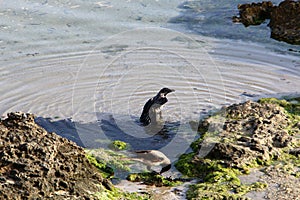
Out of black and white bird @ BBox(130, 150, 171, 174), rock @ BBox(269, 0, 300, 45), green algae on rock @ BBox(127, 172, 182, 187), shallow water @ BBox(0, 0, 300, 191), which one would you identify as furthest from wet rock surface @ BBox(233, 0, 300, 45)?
green algae on rock @ BBox(127, 172, 182, 187)

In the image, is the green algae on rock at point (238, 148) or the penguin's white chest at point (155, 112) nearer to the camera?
the green algae on rock at point (238, 148)

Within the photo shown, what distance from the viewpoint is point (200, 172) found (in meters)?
6.81

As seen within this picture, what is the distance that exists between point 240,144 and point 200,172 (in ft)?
2.35

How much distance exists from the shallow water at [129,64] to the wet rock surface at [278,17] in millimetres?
260

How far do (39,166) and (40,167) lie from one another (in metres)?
0.01

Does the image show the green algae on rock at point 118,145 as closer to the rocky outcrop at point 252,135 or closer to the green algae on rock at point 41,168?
the rocky outcrop at point 252,135

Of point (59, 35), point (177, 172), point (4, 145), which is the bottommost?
point (177, 172)

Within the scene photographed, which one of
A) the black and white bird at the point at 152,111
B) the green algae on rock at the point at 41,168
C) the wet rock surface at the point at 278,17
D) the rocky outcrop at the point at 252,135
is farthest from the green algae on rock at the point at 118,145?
the wet rock surface at the point at 278,17

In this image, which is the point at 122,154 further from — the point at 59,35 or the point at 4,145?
the point at 59,35

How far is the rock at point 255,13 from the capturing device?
13242 millimetres

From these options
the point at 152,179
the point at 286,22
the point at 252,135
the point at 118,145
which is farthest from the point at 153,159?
the point at 286,22

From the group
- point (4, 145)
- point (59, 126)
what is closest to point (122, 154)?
point (59, 126)

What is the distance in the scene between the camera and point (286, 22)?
12719 millimetres

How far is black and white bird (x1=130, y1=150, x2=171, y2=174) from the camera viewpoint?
269 inches
